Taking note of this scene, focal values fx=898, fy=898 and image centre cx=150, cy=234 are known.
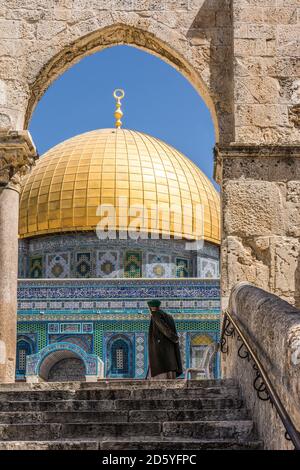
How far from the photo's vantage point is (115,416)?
5.20m

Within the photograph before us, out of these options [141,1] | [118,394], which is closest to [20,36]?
[141,1]

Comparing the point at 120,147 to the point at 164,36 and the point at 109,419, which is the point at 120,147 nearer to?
the point at 164,36

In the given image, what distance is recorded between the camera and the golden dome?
88.6 feet

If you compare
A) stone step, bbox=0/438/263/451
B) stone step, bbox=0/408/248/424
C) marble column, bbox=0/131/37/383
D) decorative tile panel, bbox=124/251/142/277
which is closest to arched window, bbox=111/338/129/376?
decorative tile panel, bbox=124/251/142/277

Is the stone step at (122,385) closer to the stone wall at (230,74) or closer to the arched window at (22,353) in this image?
the stone wall at (230,74)

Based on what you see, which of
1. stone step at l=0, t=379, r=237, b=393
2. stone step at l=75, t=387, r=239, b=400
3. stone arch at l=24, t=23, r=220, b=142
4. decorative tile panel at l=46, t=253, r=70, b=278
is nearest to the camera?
stone step at l=75, t=387, r=239, b=400

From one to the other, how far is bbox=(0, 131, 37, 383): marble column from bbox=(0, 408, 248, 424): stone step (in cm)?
309

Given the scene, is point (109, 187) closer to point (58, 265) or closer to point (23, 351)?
point (58, 265)

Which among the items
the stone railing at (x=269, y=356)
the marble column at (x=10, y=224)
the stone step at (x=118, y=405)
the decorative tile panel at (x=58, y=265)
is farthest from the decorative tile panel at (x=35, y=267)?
the stone step at (x=118, y=405)

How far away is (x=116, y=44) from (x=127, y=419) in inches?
193

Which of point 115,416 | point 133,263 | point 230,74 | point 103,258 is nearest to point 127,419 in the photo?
point 115,416

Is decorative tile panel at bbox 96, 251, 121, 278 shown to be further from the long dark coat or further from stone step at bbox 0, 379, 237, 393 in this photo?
stone step at bbox 0, 379, 237, 393

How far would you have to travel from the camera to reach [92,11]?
28.8 feet

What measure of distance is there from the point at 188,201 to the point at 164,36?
63.7 ft
